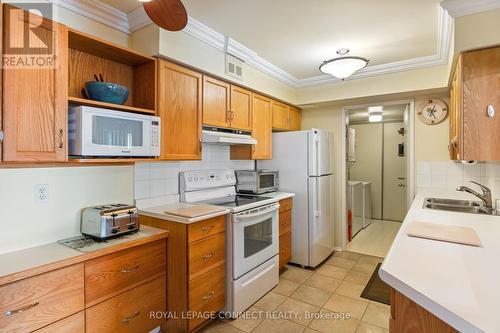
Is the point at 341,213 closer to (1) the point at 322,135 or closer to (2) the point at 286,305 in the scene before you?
(1) the point at 322,135

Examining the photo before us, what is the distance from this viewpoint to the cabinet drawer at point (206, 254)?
2015 mm

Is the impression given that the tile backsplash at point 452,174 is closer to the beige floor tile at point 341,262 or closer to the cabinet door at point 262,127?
the beige floor tile at point 341,262

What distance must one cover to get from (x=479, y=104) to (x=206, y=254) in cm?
221

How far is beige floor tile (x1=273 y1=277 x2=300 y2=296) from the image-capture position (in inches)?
109

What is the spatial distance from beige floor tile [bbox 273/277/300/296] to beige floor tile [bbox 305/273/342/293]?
6.0 inches

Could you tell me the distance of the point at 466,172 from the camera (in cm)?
312

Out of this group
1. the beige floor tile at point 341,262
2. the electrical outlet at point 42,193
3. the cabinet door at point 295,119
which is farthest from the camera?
the cabinet door at point 295,119

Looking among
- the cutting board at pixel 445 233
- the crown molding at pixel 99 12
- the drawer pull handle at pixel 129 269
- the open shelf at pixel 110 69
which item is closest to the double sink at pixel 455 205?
the cutting board at pixel 445 233

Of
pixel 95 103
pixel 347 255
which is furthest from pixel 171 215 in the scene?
pixel 347 255

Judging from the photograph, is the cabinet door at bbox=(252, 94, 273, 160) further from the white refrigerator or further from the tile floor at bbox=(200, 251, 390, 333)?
the tile floor at bbox=(200, 251, 390, 333)

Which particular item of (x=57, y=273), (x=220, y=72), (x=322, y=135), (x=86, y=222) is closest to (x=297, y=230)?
(x=322, y=135)

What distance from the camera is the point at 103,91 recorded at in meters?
1.82

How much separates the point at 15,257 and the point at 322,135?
306 centimetres

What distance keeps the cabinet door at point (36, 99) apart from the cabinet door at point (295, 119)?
283cm
